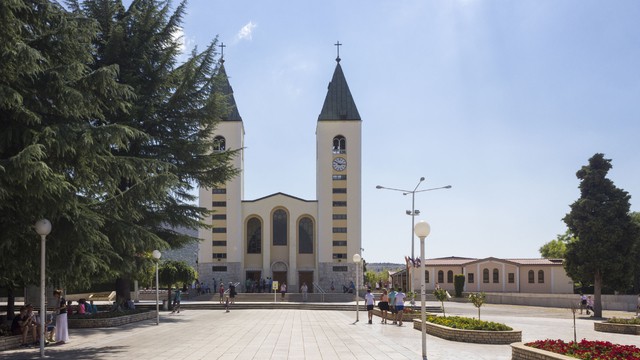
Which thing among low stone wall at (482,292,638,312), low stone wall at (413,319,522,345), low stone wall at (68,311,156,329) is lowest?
low stone wall at (482,292,638,312)

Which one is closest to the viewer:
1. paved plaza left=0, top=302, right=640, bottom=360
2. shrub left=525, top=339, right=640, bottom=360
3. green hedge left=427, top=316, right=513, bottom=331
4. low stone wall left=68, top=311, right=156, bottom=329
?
shrub left=525, top=339, right=640, bottom=360

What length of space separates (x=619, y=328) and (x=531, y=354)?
46.6 ft

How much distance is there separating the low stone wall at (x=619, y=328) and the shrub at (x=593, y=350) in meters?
13.2

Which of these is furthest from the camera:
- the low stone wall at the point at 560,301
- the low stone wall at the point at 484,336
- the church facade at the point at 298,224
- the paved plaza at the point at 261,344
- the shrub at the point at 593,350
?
the church facade at the point at 298,224

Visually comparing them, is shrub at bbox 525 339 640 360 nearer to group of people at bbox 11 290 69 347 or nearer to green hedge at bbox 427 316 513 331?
green hedge at bbox 427 316 513 331

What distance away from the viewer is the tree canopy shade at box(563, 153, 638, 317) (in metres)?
35.9

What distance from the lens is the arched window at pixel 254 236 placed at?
61906 millimetres

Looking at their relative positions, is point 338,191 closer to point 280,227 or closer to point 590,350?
point 280,227

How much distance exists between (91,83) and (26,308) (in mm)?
6888

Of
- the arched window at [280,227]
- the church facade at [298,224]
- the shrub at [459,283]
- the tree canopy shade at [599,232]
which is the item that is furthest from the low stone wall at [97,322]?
the arched window at [280,227]

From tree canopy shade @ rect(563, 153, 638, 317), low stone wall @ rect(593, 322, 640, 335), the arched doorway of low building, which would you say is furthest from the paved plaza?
the arched doorway of low building

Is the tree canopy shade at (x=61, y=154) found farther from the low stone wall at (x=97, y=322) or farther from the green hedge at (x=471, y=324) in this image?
the green hedge at (x=471, y=324)

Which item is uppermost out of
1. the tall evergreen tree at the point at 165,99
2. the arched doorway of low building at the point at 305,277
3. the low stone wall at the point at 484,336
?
the tall evergreen tree at the point at 165,99

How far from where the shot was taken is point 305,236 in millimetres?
62125
